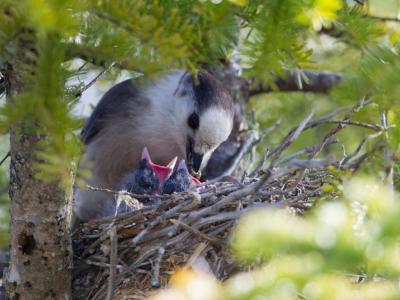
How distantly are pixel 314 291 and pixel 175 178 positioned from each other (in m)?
2.44

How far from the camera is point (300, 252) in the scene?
1.64 m

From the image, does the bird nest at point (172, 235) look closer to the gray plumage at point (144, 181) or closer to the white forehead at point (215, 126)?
the gray plumage at point (144, 181)

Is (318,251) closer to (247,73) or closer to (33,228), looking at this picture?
(247,73)

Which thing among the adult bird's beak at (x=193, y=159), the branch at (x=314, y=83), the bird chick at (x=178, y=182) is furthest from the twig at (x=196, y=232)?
the branch at (x=314, y=83)

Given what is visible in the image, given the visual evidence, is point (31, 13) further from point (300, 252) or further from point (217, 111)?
point (217, 111)

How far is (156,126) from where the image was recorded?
16.1 ft

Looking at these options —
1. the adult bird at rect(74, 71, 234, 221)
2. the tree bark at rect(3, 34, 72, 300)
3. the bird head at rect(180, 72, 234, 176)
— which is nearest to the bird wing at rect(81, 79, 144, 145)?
the adult bird at rect(74, 71, 234, 221)

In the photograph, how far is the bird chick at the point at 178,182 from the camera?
157 inches

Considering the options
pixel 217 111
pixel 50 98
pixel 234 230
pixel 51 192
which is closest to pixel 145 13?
pixel 50 98

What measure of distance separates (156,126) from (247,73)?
230 cm

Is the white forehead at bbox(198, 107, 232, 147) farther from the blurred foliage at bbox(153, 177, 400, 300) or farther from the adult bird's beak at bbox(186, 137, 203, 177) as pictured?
the blurred foliage at bbox(153, 177, 400, 300)

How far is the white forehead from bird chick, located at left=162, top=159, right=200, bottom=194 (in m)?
0.45

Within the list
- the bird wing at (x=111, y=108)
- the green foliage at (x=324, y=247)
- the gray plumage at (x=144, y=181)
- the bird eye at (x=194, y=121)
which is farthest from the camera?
the bird wing at (x=111, y=108)

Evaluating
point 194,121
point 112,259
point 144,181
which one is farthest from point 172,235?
point 194,121
